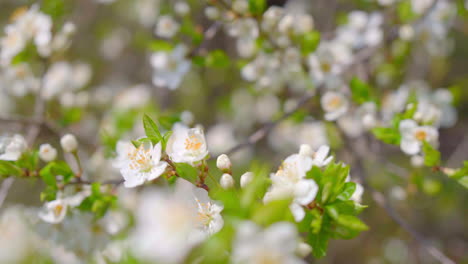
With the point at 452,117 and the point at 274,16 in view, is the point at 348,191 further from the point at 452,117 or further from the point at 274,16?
the point at 452,117

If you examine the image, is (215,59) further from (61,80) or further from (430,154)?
(61,80)

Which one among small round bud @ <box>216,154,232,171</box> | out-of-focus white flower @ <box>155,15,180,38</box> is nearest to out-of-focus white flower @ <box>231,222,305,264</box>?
small round bud @ <box>216,154,232,171</box>

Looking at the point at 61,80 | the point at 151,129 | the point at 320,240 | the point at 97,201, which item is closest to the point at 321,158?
the point at 320,240

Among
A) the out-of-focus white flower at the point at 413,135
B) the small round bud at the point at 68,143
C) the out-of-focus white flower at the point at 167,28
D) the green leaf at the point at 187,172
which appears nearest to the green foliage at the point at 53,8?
the out-of-focus white flower at the point at 167,28

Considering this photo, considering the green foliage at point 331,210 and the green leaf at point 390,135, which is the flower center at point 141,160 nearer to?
the green foliage at point 331,210

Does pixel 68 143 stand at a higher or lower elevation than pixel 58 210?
higher

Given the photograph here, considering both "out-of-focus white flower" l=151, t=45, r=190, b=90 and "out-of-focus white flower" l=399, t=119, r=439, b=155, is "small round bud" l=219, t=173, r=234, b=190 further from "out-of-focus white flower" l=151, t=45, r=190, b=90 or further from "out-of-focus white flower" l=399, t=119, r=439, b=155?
"out-of-focus white flower" l=151, t=45, r=190, b=90
